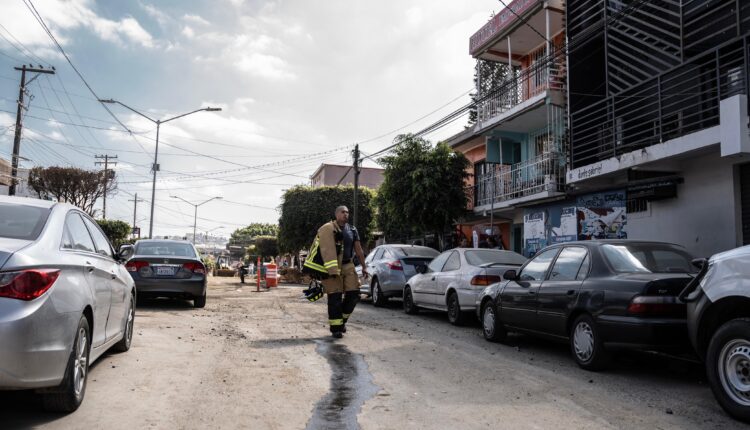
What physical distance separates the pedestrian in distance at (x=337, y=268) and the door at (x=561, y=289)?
8.54 ft

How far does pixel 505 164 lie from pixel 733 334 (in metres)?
15.6

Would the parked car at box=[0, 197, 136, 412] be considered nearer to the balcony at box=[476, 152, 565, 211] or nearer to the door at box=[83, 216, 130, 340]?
the door at box=[83, 216, 130, 340]

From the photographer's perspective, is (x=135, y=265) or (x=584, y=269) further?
(x=135, y=265)

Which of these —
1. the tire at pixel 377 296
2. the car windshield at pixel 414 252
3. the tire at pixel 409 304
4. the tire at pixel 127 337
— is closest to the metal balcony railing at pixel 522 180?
the car windshield at pixel 414 252

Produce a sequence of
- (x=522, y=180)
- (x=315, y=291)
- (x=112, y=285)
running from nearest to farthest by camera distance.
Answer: (x=112, y=285) < (x=315, y=291) < (x=522, y=180)

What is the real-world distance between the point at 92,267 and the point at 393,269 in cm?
934

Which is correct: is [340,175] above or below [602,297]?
above

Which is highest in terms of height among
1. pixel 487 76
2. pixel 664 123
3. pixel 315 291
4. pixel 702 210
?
pixel 487 76

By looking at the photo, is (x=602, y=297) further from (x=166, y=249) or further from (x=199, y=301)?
(x=166, y=249)

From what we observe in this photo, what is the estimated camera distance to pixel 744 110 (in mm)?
9102

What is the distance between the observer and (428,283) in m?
11.5

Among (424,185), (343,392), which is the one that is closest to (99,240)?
(343,392)

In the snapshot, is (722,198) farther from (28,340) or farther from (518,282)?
(28,340)

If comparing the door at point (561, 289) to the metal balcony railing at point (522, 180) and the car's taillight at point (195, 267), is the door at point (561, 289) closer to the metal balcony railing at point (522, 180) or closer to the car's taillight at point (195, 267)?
the car's taillight at point (195, 267)
